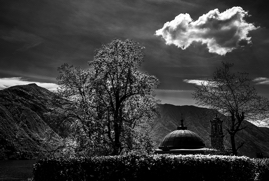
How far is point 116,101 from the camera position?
26.8 metres

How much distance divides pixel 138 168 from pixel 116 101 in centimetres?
1116

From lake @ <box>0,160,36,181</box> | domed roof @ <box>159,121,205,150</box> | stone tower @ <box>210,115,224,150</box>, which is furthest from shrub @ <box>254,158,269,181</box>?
lake @ <box>0,160,36,181</box>

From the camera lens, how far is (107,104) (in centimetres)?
2784

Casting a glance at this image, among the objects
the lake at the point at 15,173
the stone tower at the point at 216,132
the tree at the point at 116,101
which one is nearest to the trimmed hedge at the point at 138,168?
the tree at the point at 116,101

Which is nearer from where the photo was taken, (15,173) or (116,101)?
(116,101)

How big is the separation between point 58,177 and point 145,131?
11.3m

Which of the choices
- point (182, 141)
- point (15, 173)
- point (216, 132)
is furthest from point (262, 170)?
point (15, 173)

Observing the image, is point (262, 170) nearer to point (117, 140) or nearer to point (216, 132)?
point (117, 140)

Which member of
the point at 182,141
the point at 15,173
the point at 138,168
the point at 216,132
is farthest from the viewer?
the point at 15,173

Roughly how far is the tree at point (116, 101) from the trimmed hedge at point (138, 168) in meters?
7.55

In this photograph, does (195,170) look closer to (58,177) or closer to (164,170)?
(164,170)

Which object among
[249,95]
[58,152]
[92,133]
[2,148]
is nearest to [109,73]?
[92,133]

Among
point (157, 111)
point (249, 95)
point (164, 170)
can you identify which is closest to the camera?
point (164, 170)

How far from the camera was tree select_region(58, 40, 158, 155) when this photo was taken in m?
25.8
